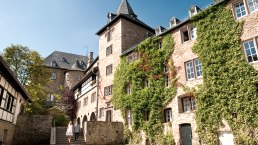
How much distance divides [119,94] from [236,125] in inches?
487

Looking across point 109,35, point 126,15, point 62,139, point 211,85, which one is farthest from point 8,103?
point 126,15

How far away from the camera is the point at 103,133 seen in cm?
1989

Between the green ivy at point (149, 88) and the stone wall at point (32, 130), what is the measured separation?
7.41 metres

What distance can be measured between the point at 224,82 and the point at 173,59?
533cm

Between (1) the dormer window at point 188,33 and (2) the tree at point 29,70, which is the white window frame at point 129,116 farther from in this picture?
(2) the tree at point 29,70

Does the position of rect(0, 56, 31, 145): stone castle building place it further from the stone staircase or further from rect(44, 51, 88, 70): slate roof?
rect(44, 51, 88, 70): slate roof

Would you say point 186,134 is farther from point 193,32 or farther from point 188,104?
point 193,32

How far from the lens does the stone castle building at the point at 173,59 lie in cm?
1505

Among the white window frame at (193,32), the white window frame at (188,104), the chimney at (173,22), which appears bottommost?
the white window frame at (188,104)

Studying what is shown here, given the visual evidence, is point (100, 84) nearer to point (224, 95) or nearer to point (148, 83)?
point (148, 83)

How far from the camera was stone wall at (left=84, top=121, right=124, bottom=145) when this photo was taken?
19156mm

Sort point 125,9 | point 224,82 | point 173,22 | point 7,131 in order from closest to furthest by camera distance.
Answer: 1. point 224,82
2. point 7,131
3. point 173,22
4. point 125,9

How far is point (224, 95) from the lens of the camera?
14.9 meters

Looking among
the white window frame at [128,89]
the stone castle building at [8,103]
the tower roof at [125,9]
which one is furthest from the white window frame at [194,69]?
the tower roof at [125,9]
